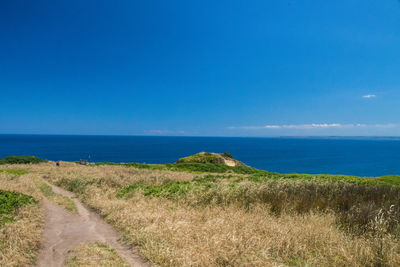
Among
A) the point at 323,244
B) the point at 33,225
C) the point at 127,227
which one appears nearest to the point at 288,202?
the point at 323,244

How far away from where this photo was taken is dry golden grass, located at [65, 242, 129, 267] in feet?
18.5

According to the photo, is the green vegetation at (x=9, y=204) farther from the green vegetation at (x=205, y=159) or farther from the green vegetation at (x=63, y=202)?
the green vegetation at (x=205, y=159)

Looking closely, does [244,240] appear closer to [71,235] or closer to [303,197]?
[303,197]

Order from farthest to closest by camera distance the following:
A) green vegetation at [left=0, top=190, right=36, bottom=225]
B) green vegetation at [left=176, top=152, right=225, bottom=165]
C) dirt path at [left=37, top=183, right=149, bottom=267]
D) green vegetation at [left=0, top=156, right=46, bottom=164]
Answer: green vegetation at [left=176, top=152, right=225, bottom=165]
green vegetation at [left=0, top=156, right=46, bottom=164]
green vegetation at [left=0, top=190, right=36, bottom=225]
dirt path at [left=37, top=183, right=149, bottom=267]

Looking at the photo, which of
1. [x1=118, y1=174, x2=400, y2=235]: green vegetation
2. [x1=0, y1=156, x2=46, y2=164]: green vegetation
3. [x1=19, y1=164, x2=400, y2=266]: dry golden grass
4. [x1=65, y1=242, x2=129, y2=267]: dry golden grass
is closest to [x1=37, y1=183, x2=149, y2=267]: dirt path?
[x1=65, y1=242, x2=129, y2=267]: dry golden grass

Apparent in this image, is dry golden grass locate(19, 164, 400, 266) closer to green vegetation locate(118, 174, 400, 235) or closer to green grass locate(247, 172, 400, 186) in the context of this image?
green vegetation locate(118, 174, 400, 235)

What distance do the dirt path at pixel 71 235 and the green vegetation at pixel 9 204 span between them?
1.06 metres

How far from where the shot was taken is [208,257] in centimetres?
564

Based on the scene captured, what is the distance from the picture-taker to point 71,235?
7754 mm

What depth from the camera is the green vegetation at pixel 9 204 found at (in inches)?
320

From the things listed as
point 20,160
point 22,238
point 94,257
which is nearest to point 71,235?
point 22,238

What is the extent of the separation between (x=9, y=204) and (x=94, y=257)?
6.12m

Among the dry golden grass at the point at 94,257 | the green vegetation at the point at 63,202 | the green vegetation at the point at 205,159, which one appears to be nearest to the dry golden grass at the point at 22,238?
the dry golden grass at the point at 94,257

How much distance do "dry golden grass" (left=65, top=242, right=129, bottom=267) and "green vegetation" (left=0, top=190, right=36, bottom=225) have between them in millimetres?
3519
